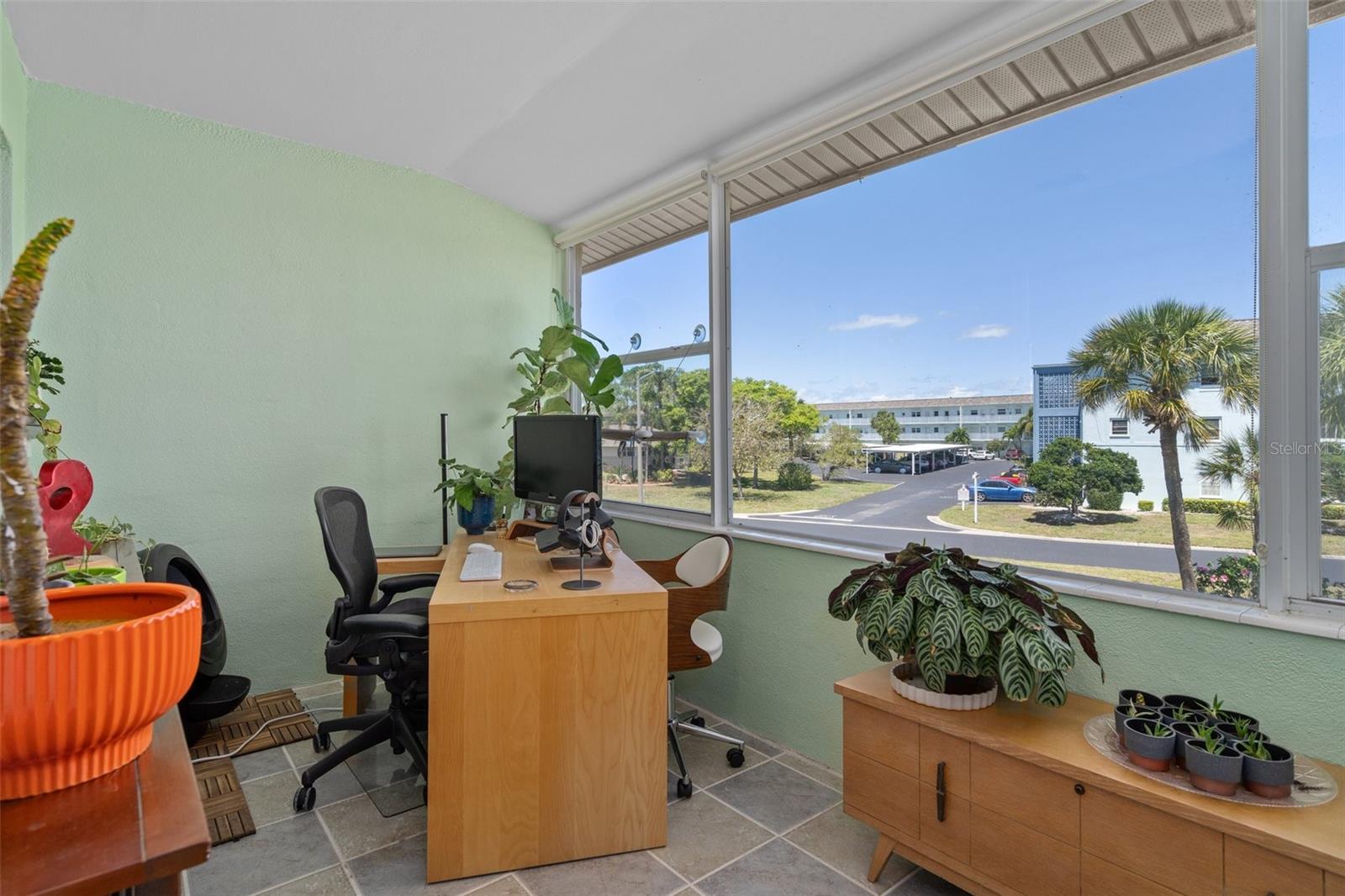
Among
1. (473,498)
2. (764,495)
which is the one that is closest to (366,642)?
(473,498)

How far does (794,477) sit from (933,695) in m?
1.35

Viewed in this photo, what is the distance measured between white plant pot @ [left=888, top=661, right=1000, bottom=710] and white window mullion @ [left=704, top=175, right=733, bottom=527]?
4.68 feet

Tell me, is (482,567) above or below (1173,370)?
below

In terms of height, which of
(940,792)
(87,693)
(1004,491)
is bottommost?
(940,792)

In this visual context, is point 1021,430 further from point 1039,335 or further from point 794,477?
point 794,477

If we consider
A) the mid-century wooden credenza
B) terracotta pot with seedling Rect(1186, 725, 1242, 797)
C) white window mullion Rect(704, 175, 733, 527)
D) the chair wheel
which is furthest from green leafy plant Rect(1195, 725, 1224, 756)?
the chair wheel

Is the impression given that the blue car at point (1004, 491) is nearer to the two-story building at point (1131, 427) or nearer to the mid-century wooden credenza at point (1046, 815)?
the two-story building at point (1131, 427)

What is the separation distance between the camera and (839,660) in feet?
8.86

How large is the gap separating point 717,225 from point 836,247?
690 millimetres

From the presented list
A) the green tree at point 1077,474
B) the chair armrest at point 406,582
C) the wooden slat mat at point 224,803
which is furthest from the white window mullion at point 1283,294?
the wooden slat mat at point 224,803

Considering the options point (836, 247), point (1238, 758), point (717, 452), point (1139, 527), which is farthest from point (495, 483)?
point (1238, 758)

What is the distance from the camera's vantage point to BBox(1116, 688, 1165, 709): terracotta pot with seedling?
1.75 m

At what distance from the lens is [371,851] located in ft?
7.16

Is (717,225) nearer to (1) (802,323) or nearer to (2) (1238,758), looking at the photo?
(1) (802,323)
